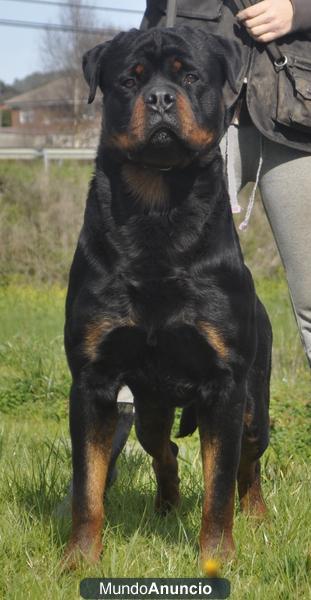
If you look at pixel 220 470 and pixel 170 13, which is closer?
pixel 220 470

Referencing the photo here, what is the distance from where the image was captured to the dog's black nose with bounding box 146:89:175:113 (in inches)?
127

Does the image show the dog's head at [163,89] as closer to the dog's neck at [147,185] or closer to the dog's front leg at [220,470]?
the dog's neck at [147,185]

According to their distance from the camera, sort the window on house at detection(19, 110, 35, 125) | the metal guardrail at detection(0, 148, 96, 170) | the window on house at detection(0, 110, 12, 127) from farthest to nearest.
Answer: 1. the window on house at detection(19, 110, 35, 125)
2. the window on house at detection(0, 110, 12, 127)
3. the metal guardrail at detection(0, 148, 96, 170)

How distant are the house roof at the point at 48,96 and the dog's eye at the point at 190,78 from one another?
22.9 metres

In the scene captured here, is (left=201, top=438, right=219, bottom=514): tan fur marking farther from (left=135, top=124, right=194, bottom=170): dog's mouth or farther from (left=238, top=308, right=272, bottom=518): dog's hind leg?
(left=135, top=124, right=194, bottom=170): dog's mouth

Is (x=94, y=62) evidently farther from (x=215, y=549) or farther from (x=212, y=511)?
(x=215, y=549)

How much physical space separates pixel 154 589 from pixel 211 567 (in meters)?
0.20

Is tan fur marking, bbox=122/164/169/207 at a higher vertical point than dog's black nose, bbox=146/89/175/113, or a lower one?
lower

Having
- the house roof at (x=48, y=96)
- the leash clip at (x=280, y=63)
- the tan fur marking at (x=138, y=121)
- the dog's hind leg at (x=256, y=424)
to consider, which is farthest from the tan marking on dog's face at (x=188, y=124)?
the house roof at (x=48, y=96)

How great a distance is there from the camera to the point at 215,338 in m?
3.31

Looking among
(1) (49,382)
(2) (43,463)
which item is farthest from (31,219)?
(2) (43,463)

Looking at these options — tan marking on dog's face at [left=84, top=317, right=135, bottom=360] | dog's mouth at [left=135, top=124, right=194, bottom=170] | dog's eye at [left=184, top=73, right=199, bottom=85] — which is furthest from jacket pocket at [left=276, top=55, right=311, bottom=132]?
tan marking on dog's face at [left=84, top=317, right=135, bottom=360]

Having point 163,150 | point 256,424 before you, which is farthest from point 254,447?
point 163,150

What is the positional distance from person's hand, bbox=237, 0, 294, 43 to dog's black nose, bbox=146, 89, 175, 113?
667 mm
